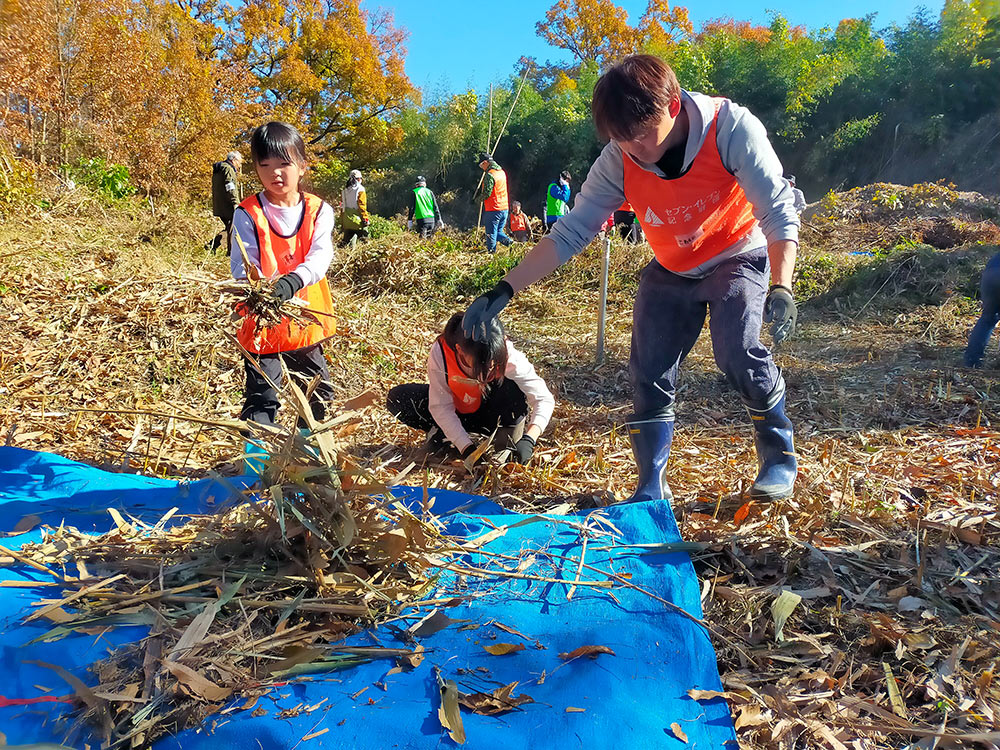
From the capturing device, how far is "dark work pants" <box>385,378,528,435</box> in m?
3.23

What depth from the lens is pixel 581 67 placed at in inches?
1297

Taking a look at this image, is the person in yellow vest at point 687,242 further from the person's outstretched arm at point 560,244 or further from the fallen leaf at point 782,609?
the fallen leaf at point 782,609

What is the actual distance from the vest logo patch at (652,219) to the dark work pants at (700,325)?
Result: 0.22 metres

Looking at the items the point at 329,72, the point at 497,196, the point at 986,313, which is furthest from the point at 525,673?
the point at 329,72

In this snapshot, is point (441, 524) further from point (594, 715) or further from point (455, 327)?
point (455, 327)

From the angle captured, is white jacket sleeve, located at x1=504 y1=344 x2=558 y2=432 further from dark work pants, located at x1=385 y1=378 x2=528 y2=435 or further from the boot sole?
the boot sole

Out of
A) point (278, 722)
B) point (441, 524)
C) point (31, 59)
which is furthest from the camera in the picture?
point (31, 59)

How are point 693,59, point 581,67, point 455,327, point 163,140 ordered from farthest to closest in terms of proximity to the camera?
point 581,67, point 693,59, point 163,140, point 455,327

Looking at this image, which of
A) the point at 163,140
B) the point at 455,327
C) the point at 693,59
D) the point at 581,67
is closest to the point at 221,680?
the point at 455,327

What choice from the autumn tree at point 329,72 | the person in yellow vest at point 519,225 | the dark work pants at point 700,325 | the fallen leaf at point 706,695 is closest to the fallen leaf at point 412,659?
the fallen leaf at point 706,695

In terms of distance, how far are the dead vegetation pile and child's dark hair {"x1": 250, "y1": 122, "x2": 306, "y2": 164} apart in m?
0.57

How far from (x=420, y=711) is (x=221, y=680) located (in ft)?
1.53

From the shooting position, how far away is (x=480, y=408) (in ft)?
Result: 10.7

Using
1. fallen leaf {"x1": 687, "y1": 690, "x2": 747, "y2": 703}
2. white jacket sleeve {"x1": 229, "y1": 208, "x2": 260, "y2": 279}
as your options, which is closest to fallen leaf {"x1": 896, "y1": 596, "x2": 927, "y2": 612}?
fallen leaf {"x1": 687, "y1": 690, "x2": 747, "y2": 703}
